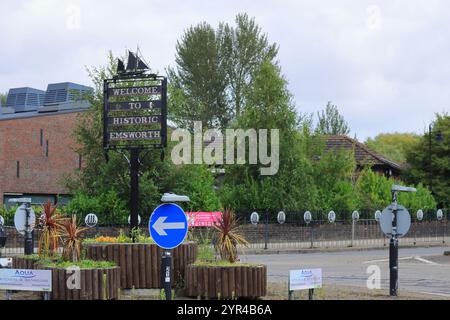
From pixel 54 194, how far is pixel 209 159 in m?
14.6

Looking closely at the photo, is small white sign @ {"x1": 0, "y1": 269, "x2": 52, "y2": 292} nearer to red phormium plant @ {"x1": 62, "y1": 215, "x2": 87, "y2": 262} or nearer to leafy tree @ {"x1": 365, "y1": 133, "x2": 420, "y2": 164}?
red phormium plant @ {"x1": 62, "y1": 215, "x2": 87, "y2": 262}

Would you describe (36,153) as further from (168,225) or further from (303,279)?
(168,225)

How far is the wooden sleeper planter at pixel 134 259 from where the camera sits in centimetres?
1562

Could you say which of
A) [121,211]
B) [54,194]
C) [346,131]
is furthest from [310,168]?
[346,131]

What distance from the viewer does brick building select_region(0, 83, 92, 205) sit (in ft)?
174

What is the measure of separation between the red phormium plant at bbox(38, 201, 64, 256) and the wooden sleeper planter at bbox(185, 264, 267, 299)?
2.80m

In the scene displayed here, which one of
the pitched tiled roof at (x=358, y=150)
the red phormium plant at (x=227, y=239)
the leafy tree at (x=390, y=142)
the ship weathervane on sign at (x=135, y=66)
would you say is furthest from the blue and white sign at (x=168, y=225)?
the leafy tree at (x=390, y=142)

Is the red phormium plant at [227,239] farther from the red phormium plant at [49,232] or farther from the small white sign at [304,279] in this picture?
the red phormium plant at [49,232]

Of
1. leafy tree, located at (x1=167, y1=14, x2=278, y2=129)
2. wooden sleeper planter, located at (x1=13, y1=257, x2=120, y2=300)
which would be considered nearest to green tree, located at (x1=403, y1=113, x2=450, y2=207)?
leafy tree, located at (x1=167, y1=14, x2=278, y2=129)

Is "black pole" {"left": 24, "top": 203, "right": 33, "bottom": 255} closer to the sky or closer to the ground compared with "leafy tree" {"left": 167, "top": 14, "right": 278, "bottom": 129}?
closer to the ground

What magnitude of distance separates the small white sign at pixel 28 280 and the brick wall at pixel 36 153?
3921cm

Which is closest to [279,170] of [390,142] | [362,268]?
[362,268]

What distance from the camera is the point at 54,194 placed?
56750mm

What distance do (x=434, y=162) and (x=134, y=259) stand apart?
50.0 metres
